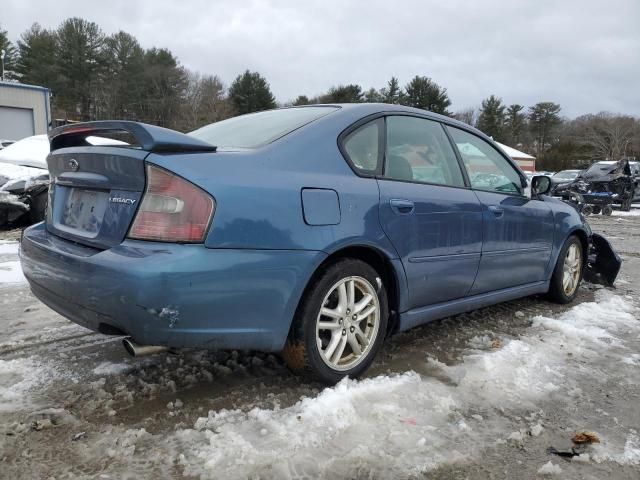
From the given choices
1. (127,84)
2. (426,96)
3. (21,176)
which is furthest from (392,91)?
(21,176)

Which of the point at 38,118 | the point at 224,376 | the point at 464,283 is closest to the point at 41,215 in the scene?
the point at 224,376

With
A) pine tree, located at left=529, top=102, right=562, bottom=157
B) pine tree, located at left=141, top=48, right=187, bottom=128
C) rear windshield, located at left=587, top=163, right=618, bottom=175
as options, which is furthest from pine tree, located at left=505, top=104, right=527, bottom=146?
rear windshield, located at left=587, top=163, right=618, bottom=175

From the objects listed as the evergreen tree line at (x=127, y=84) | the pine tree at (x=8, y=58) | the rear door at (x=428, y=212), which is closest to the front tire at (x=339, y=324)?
the rear door at (x=428, y=212)

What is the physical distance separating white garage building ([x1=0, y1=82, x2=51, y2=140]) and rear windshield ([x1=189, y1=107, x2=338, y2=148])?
1297 inches

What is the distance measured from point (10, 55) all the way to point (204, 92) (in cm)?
2087

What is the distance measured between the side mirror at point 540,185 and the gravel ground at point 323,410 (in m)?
1.21

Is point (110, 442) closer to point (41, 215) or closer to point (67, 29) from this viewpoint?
point (41, 215)

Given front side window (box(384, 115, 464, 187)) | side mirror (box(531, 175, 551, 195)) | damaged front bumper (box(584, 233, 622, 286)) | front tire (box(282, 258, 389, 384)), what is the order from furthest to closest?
damaged front bumper (box(584, 233, 622, 286)), side mirror (box(531, 175, 551, 195)), front side window (box(384, 115, 464, 187)), front tire (box(282, 258, 389, 384))

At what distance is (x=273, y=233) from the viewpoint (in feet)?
7.65

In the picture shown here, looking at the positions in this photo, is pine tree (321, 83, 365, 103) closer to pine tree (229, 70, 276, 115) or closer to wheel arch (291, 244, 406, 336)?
pine tree (229, 70, 276, 115)

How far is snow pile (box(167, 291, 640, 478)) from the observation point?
80.2 inches

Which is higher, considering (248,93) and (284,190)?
(248,93)

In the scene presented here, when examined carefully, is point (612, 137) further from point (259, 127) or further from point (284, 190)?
point (284, 190)

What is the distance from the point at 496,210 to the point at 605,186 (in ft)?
50.0
